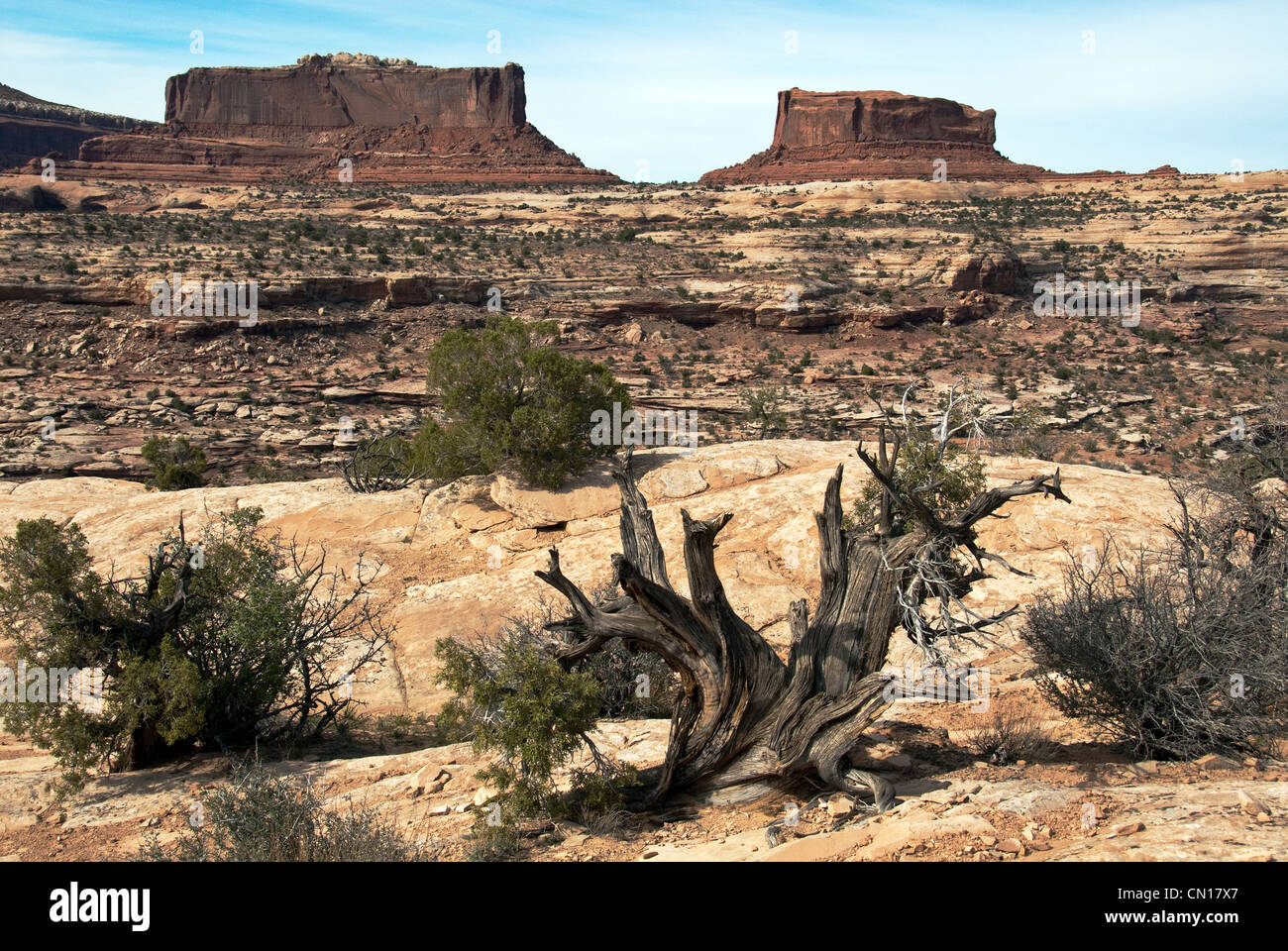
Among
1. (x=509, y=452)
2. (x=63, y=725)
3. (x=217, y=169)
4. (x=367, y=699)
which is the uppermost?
(x=217, y=169)

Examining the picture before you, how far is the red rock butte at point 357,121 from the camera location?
82.4 m

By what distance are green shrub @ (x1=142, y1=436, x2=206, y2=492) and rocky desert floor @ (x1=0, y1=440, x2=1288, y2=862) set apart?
359 centimetres

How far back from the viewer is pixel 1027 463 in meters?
14.0

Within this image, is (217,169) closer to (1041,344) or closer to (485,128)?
(485,128)

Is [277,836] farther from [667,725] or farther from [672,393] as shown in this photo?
[672,393]

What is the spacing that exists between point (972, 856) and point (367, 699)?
6992 millimetres

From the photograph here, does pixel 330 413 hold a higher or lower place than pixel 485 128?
lower

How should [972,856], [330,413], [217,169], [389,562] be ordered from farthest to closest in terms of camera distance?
1. [217,169]
2. [330,413]
3. [389,562]
4. [972,856]

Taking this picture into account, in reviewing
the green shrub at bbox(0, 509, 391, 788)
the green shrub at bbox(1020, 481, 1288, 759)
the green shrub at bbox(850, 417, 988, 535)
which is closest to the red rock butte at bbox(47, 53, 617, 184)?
the green shrub at bbox(850, 417, 988, 535)

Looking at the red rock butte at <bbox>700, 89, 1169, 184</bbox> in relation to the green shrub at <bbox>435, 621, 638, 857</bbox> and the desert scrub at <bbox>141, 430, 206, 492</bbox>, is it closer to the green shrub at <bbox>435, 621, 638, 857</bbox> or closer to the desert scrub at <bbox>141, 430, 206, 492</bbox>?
the desert scrub at <bbox>141, 430, 206, 492</bbox>

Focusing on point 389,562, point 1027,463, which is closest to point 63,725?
point 389,562

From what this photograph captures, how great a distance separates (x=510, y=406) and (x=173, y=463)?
42.0 feet

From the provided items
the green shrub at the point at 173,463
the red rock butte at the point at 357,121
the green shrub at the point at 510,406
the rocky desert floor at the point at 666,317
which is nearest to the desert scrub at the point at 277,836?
the green shrub at the point at 510,406

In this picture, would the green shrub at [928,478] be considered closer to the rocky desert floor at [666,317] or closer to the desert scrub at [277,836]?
the desert scrub at [277,836]
